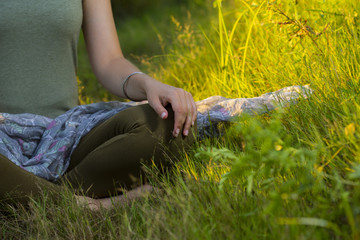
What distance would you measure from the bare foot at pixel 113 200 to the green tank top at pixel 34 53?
0.61 metres

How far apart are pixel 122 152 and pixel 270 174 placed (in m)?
0.64

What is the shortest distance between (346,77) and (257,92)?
610 millimetres

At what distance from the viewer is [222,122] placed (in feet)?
7.04

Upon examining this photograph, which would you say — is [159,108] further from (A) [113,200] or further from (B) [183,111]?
(A) [113,200]

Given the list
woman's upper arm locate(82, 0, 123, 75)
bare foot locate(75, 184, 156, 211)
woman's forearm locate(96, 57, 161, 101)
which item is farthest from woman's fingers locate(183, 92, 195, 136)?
woman's upper arm locate(82, 0, 123, 75)

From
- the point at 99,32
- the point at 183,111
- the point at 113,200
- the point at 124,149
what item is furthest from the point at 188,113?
the point at 99,32

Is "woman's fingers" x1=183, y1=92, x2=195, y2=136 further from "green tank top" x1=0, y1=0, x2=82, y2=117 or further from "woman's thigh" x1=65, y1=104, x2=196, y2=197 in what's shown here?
"green tank top" x1=0, y1=0, x2=82, y2=117

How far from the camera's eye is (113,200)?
1887 mm

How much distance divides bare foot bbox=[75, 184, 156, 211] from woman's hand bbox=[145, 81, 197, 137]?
0.26 metres

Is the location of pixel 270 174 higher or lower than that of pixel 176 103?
lower

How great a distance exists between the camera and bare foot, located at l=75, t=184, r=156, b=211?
180cm

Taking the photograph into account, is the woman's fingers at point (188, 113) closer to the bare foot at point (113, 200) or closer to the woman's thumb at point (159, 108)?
the woman's thumb at point (159, 108)

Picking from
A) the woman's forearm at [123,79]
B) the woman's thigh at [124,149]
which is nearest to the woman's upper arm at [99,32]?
the woman's forearm at [123,79]

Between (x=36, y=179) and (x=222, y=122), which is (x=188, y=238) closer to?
(x=36, y=179)
